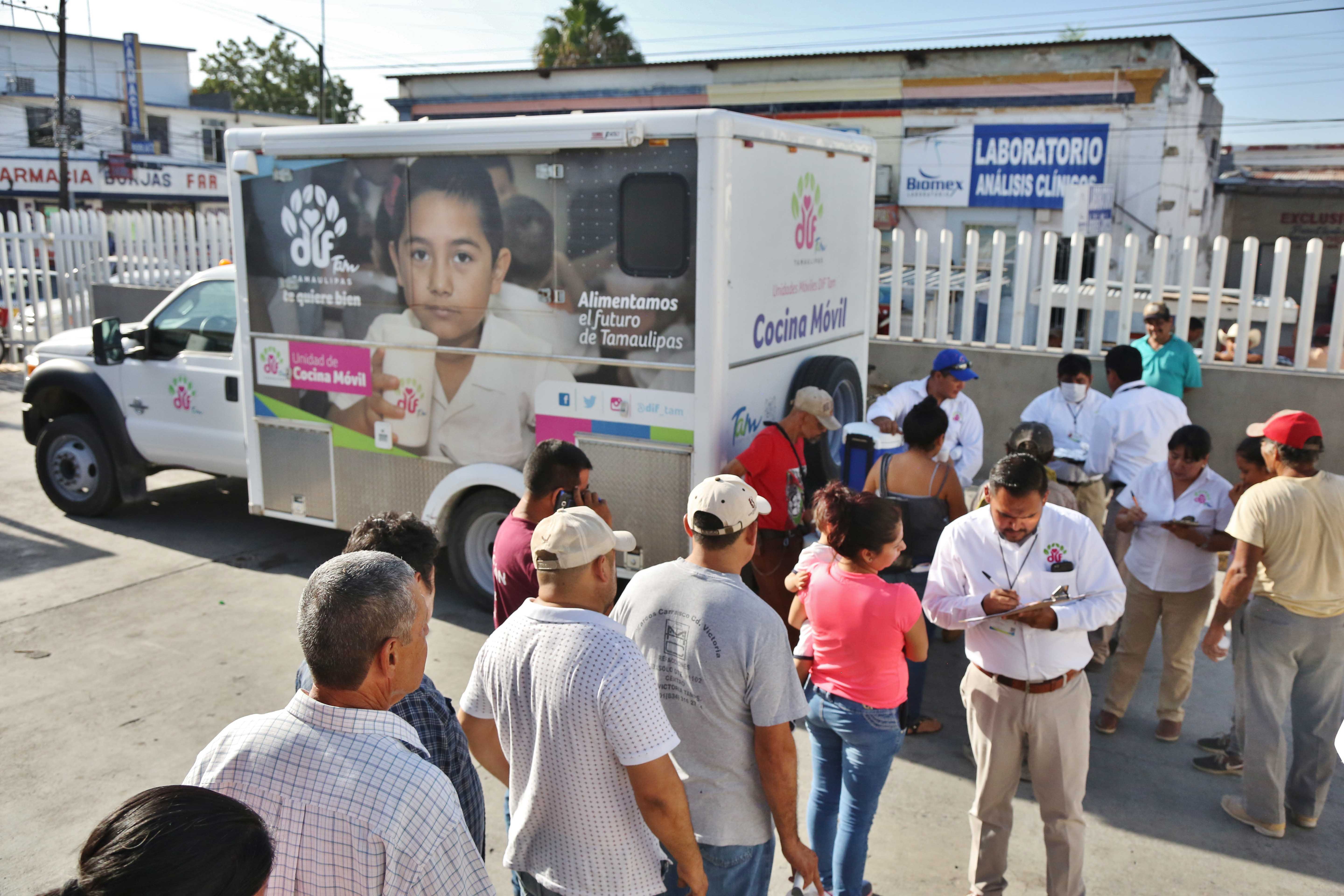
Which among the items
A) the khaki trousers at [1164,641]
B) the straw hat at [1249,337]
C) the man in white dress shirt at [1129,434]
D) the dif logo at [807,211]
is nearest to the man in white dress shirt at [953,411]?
the man in white dress shirt at [1129,434]

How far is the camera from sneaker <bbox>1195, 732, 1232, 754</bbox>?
15.5 ft

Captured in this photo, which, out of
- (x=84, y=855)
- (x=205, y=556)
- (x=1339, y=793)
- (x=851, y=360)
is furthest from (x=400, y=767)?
(x=205, y=556)

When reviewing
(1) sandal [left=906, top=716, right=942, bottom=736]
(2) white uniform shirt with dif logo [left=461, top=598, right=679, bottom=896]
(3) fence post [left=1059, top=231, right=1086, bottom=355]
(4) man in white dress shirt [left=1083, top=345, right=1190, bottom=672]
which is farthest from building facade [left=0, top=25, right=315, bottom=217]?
(2) white uniform shirt with dif logo [left=461, top=598, right=679, bottom=896]

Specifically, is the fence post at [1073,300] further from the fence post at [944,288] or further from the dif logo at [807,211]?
the dif logo at [807,211]

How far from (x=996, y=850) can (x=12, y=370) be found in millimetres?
16823

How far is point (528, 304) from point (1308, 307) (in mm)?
6239

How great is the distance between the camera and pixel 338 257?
6.10 metres

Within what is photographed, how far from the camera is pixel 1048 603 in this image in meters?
3.38

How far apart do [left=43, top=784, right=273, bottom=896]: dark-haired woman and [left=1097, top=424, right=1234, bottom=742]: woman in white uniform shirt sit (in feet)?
14.2

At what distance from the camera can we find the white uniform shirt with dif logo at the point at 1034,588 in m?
3.39

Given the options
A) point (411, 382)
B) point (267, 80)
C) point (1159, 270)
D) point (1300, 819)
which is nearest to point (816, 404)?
point (411, 382)

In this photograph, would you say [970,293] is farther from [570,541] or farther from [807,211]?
[570,541]

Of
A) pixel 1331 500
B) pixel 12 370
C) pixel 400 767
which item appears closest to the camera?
pixel 400 767

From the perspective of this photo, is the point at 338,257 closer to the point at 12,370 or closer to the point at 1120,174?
the point at 12,370
